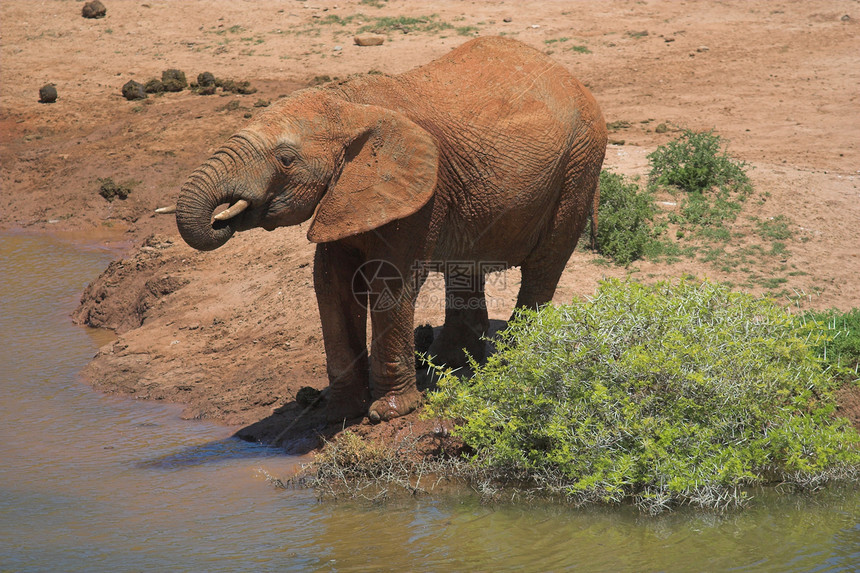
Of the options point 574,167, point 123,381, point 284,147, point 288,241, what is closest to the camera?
point 284,147

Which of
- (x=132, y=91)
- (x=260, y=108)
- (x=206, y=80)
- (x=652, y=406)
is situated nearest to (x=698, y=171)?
(x=652, y=406)

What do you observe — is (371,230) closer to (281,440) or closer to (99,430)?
(281,440)

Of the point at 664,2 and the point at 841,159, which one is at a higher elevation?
the point at 664,2

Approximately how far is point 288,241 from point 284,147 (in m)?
5.22

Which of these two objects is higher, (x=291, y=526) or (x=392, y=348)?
(x=392, y=348)

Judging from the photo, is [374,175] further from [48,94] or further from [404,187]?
[48,94]

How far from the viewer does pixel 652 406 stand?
5770 millimetres

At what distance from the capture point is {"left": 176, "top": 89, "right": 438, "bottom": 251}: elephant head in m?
5.33

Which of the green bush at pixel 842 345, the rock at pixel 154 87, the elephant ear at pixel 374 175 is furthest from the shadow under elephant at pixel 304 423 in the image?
the rock at pixel 154 87

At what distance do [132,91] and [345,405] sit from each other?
11444mm

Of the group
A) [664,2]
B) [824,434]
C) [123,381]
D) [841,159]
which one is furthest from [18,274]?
[664,2]

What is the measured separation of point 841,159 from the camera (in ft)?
40.0

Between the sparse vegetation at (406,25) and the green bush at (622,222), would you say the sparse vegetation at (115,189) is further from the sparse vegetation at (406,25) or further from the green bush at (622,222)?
the green bush at (622,222)

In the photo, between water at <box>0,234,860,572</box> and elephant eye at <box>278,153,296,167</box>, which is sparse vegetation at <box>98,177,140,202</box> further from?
elephant eye at <box>278,153,296,167</box>
